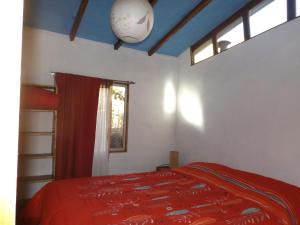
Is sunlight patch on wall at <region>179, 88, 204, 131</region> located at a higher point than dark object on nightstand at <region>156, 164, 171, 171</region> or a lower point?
higher

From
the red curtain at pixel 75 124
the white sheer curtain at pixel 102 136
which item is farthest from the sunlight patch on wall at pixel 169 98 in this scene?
the red curtain at pixel 75 124

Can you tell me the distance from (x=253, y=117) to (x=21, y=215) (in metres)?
2.75

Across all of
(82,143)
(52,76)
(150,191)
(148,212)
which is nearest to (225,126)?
(150,191)

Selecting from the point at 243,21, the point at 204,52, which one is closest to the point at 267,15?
the point at 243,21

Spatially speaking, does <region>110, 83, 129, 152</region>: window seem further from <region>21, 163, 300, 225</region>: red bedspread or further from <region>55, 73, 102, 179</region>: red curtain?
<region>21, 163, 300, 225</region>: red bedspread

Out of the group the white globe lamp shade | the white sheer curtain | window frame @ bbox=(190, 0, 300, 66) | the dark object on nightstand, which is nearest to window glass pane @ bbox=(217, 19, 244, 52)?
window frame @ bbox=(190, 0, 300, 66)

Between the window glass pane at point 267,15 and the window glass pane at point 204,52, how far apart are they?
2.35 feet

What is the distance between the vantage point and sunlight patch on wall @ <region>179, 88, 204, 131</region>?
3.46m

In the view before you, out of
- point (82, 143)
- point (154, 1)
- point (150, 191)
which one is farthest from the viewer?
point (82, 143)

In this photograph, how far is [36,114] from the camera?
3.07 m

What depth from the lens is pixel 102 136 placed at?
3.42 m

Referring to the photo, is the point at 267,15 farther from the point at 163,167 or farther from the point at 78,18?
the point at 163,167

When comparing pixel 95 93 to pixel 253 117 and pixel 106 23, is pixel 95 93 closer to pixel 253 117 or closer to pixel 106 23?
pixel 106 23

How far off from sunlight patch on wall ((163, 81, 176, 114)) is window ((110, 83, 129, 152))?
2.46 feet
